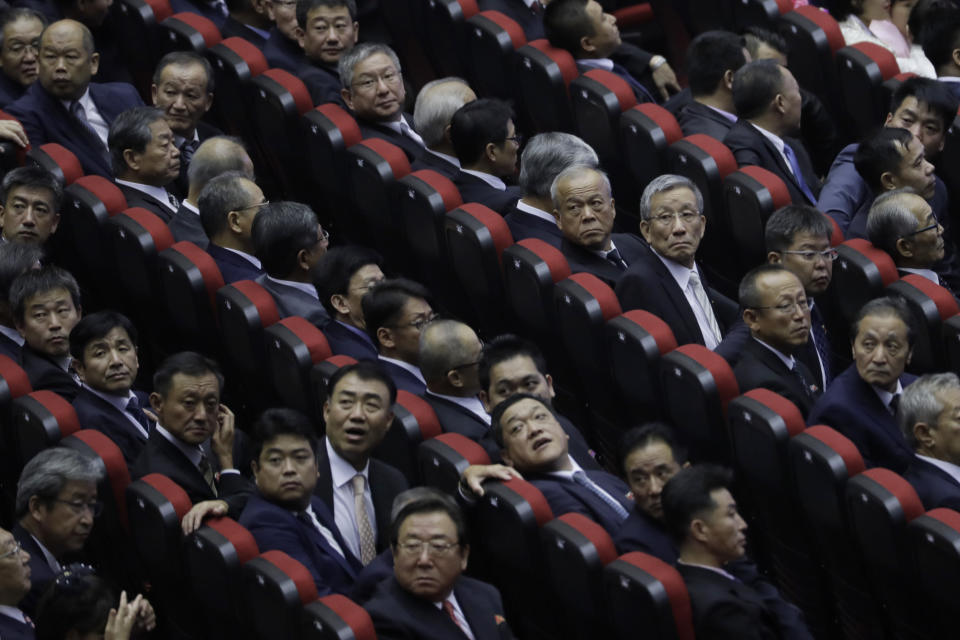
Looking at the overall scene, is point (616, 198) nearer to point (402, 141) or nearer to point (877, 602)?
point (402, 141)

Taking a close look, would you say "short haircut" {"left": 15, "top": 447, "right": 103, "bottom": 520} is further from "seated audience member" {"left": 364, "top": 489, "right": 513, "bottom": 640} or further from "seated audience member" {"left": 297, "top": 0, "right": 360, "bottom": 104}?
"seated audience member" {"left": 297, "top": 0, "right": 360, "bottom": 104}

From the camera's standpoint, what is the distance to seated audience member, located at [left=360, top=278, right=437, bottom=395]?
125 cm

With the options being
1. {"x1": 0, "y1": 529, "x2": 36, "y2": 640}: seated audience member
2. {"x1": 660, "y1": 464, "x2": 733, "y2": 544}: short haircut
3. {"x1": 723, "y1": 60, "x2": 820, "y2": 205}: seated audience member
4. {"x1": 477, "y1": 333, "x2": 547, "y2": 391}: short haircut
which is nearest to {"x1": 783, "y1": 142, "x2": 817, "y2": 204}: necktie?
{"x1": 723, "y1": 60, "x2": 820, "y2": 205}: seated audience member

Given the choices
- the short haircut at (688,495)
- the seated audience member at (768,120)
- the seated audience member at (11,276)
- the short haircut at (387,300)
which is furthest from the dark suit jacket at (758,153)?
the seated audience member at (11,276)

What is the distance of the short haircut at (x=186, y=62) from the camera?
1500 mm

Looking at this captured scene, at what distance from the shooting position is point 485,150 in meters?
1.44

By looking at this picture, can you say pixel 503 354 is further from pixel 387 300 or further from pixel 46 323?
pixel 46 323

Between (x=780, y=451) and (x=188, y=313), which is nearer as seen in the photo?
(x=780, y=451)

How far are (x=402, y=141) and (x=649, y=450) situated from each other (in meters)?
0.48

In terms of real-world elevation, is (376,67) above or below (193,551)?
above

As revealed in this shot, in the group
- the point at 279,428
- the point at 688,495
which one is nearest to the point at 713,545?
the point at 688,495

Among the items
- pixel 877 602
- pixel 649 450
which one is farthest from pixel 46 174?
pixel 877 602

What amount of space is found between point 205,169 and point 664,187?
35cm

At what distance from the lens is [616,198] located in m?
1.51
